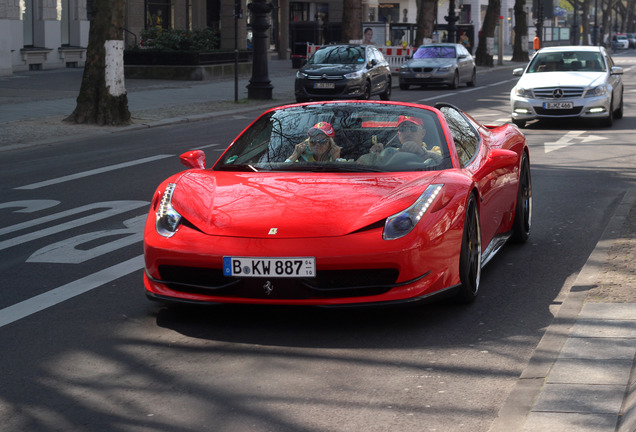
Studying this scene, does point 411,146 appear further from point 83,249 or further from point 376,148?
point 83,249

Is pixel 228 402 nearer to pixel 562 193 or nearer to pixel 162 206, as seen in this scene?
pixel 162 206

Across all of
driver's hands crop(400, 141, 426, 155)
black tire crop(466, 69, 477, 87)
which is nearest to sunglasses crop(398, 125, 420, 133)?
driver's hands crop(400, 141, 426, 155)

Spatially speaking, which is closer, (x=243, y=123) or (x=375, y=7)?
(x=243, y=123)

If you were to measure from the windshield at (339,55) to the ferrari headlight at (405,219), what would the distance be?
76.2 ft

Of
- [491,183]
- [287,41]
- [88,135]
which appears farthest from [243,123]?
[287,41]

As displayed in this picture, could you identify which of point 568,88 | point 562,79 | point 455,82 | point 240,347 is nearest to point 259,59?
point 455,82

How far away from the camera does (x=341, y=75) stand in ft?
91.7

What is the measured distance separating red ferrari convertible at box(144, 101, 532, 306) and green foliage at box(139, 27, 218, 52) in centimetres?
3016

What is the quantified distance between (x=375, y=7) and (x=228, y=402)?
2972 inches

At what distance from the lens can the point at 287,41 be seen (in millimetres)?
59156

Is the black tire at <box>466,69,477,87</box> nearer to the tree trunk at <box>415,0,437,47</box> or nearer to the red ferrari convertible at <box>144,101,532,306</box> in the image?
the tree trunk at <box>415,0,437,47</box>

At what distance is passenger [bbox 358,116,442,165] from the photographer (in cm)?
676

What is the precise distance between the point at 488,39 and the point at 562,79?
37403 mm

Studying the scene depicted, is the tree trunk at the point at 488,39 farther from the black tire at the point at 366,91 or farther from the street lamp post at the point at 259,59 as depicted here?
the street lamp post at the point at 259,59
